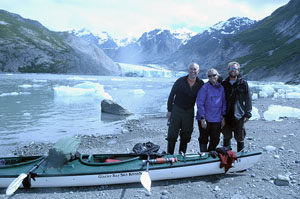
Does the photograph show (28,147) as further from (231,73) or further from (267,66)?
(267,66)

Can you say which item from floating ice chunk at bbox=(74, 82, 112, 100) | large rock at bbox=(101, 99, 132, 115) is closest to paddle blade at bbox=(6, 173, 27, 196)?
large rock at bbox=(101, 99, 132, 115)

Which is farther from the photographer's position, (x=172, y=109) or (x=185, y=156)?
(x=172, y=109)

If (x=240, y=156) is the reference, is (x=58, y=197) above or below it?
below

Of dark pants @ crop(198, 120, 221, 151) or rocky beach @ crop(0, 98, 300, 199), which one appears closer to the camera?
rocky beach @ crop(0, 98, 300, 199)

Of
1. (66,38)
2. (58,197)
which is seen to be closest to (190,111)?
(58,197)

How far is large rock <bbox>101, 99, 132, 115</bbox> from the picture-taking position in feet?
53.8

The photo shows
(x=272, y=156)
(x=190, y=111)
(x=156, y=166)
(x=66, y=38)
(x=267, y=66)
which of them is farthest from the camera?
(x=66, y=38)

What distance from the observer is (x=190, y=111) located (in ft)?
18.4

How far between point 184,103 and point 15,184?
412cm

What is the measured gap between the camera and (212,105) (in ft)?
17.6

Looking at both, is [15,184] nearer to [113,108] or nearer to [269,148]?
[269,148]

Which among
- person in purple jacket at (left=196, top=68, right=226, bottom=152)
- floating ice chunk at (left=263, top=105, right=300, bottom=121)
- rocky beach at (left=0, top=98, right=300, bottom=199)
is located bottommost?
rocky beach at (left=0, top=98, right=300, bottom=199)

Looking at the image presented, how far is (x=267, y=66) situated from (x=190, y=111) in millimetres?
96139

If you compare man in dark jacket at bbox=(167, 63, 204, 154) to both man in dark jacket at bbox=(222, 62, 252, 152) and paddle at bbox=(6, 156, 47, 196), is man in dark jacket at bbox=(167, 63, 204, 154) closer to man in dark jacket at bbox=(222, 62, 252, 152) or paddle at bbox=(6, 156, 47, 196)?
man in dark jacket at bbox=(222, 62, 252, 152)
